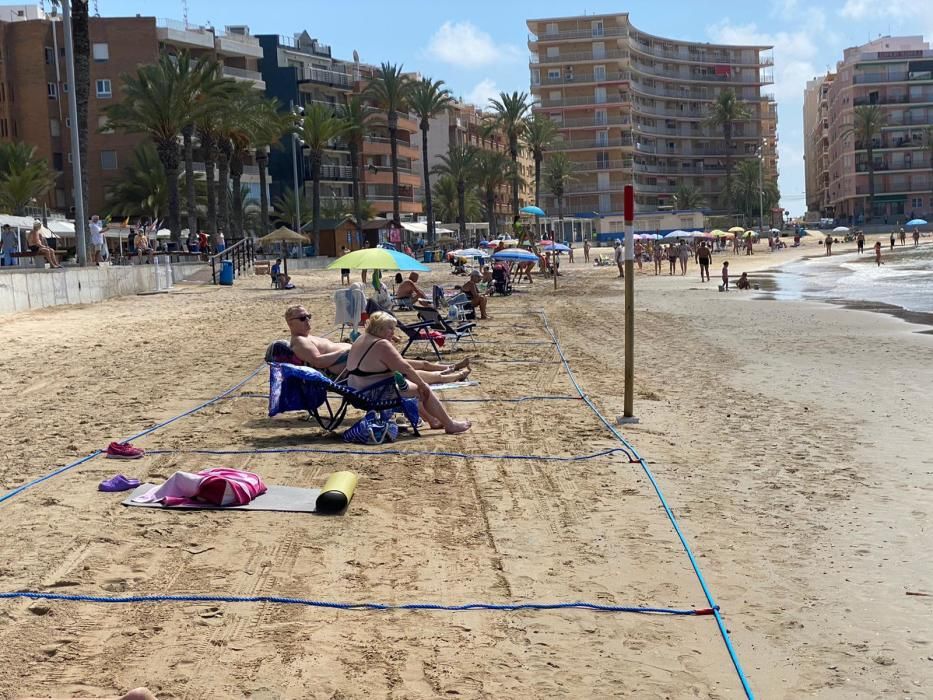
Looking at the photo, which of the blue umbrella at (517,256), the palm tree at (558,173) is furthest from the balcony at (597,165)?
the blue umbrella at (517,256)

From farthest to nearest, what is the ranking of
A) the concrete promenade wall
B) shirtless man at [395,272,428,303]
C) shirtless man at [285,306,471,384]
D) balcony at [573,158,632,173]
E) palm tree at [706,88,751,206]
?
palm tree at [706,88,751,206] → balcony at [573,158,632,173] → the concrete promenade wall → shirtless man at [395,272,428,303] → shirtless man at [285,306,471,384]

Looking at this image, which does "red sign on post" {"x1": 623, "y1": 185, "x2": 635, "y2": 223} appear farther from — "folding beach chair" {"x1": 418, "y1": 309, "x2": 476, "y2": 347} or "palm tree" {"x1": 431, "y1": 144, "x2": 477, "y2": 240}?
"palm tree" {"x1": 431, "y1": 144, "x2": 477, "y2": 240}

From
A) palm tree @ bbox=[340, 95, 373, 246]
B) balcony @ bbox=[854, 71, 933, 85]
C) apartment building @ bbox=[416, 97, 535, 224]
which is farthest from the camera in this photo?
balcony @ bbox=[854, 71, 933, 85]

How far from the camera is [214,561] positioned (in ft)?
16.9

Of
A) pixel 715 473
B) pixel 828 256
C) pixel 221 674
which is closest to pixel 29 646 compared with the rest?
pixel 221 674

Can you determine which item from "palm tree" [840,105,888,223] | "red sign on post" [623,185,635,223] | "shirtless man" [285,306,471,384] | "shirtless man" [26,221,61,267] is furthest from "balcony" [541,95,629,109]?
"red sign on post" [623,185,635,223]

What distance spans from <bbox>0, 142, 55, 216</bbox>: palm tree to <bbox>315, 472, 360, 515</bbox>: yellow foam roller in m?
51.8

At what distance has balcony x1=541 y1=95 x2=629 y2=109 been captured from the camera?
359 ft

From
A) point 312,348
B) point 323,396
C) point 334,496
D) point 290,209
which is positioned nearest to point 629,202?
point 323,396

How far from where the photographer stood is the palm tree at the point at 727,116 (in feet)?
375

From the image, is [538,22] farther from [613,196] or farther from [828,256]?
[828,256]

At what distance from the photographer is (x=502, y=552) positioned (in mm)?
5398

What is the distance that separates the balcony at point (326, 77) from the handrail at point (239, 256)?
40231 mm

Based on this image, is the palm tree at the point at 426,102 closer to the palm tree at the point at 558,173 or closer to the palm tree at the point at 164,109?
the palm tree at the point at 558,173
